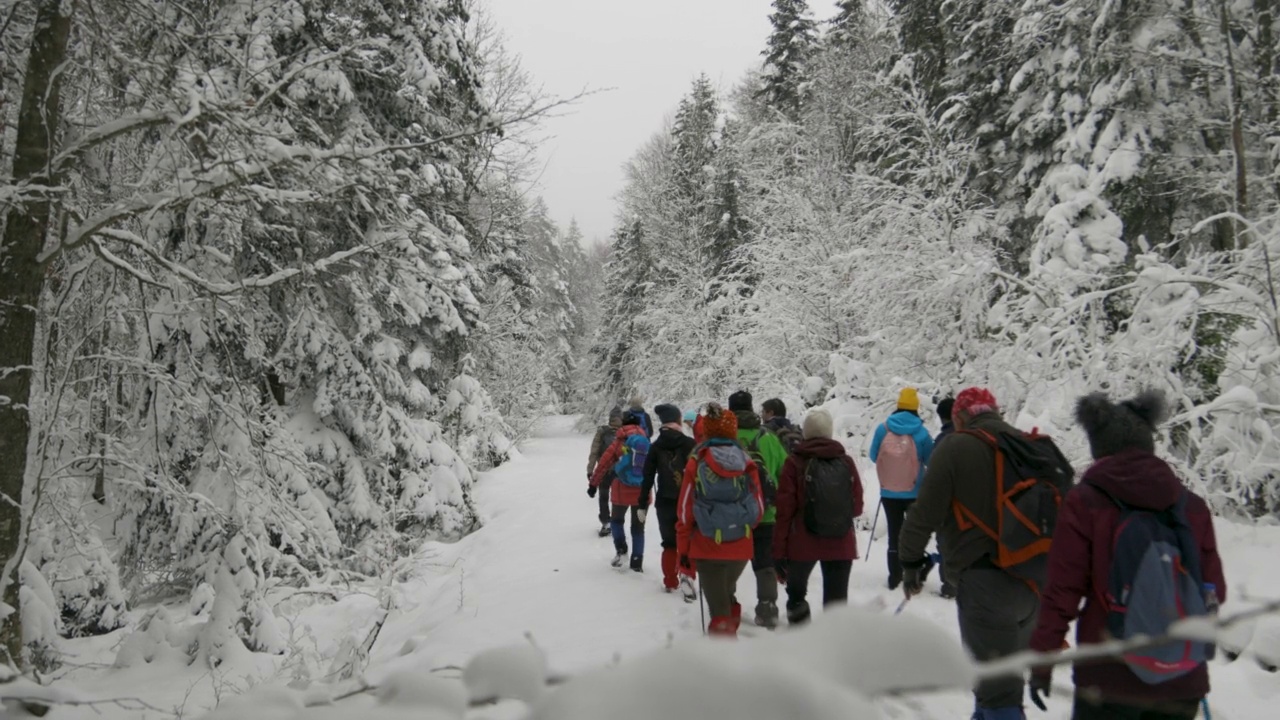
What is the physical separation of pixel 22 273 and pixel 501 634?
4.28 meters

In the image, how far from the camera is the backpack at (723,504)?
490cm

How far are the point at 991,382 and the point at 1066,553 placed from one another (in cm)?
624

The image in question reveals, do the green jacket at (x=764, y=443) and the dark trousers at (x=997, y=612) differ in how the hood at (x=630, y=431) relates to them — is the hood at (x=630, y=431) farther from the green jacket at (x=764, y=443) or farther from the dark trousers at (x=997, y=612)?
the dark trousers at (x=997, y=612)

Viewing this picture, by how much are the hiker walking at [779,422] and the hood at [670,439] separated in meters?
0.86

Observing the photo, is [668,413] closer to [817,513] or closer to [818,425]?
[818,425]

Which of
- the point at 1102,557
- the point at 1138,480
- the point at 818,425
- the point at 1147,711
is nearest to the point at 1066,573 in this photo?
the point at 1102,557

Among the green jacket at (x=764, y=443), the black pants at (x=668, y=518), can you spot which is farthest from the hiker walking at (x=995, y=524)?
the black pants at (x=668, y=518)

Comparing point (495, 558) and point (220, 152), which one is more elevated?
point (220, 152)

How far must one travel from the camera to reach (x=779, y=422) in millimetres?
7242

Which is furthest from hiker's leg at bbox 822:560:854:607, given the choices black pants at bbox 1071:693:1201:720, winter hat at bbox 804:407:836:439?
black pants at bbox 1071:693:1201:720

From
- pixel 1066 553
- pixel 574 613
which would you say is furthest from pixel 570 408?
pixel 1066 553

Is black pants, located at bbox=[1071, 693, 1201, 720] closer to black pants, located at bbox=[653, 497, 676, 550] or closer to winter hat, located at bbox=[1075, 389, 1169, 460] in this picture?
winter hat, located at bbox=[1075, 389, 1169, 460]

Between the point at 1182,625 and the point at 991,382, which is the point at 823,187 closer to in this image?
the point at 991,382

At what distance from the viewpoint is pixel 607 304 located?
34.1m
